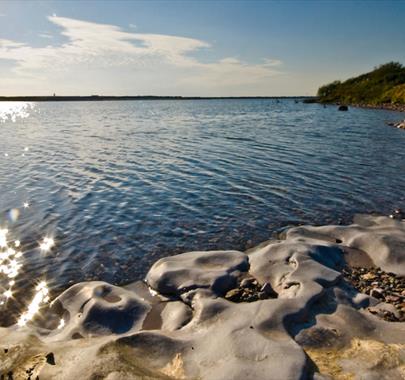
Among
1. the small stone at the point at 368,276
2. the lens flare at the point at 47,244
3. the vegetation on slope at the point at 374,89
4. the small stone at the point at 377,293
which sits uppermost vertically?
the vegetation on slope at the point at 374,89

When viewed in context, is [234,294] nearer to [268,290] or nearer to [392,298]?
[268,290]

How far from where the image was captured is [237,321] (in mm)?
6266

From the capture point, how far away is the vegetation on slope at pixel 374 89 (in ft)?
291

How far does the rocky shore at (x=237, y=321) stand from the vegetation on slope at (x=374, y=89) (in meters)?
86.0

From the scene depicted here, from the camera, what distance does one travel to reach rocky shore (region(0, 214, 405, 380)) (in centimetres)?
514

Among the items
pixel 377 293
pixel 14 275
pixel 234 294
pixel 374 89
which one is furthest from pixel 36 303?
pixel 374 89

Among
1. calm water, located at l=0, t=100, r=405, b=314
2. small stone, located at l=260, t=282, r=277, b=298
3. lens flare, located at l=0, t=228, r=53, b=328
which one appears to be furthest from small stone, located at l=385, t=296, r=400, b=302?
lens flare, located at l=0, t=228, r=53, b=328

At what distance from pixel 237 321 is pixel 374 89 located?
394 ft

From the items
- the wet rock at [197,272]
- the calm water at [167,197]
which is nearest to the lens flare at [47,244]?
the calm water at [167,197]

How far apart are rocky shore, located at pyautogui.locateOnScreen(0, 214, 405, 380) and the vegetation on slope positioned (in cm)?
8596

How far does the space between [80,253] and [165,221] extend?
3.37m

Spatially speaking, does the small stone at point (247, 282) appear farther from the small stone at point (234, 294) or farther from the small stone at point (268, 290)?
the small stone at point (268, 290)

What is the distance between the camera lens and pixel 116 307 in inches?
286

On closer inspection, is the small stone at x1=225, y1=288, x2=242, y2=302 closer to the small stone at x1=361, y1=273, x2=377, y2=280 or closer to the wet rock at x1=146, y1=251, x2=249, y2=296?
the wet rock at x1=146, y1=251, x2=249, y2=296
